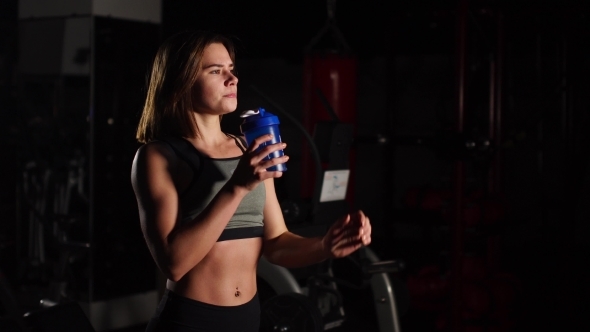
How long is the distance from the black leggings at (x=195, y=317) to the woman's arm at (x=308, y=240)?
0.17m

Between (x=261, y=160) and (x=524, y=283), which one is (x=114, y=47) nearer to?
(x=261, y=160)

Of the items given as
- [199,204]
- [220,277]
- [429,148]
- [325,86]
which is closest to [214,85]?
[199,204]

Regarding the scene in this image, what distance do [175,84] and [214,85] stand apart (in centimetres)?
9

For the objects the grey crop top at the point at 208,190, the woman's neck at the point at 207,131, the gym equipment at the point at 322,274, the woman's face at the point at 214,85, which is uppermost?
the woman's face at the point at 214,85

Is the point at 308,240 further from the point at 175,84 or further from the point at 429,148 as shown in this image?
the point at 429,148

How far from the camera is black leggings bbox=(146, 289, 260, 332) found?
5.39ft

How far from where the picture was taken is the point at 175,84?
5.44ft

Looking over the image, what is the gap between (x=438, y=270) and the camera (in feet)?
16.0

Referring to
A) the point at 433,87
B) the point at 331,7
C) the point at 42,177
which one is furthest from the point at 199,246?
the point at 433,87

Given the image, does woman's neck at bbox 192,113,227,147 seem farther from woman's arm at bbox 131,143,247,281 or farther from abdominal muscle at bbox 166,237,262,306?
abdominal muscle at bbox 166,237,262,306

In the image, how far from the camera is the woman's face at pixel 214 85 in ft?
5.45

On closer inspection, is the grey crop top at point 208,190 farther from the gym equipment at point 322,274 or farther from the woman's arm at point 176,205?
the gym equipment at point 322,274

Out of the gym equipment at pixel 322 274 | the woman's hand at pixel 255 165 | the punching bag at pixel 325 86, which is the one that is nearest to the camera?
the woman's hand at pixel 255 165

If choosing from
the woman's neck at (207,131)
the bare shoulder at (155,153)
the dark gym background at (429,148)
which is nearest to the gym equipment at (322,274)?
the dark gym background at (429,148)
